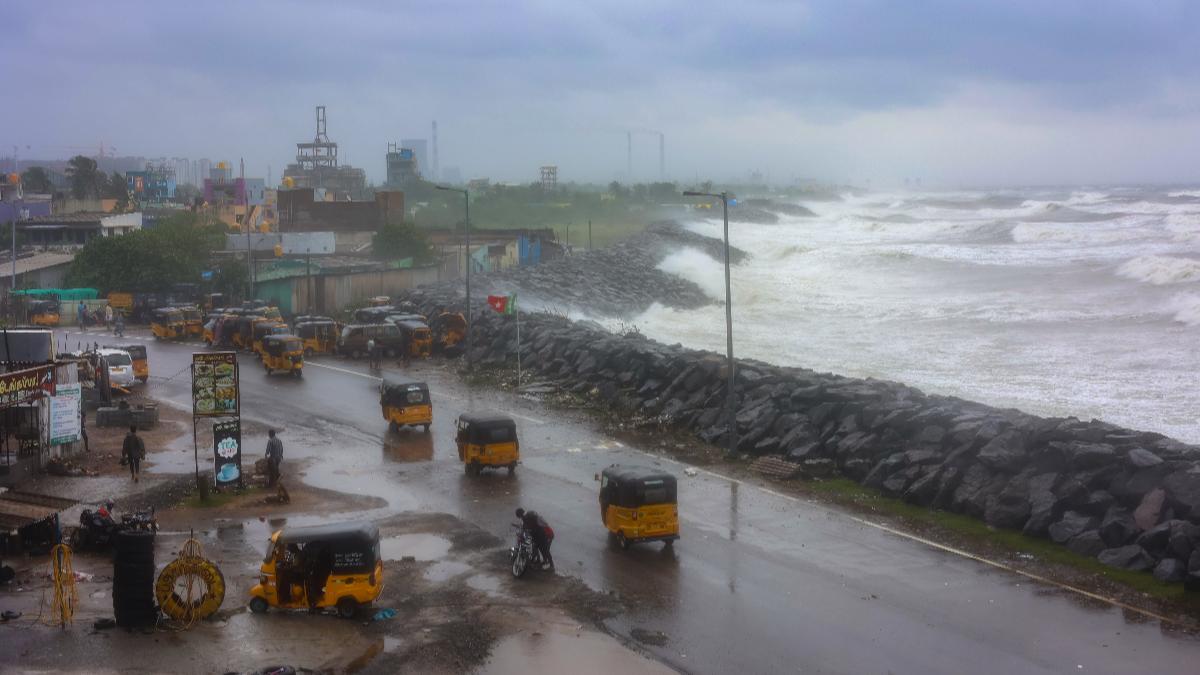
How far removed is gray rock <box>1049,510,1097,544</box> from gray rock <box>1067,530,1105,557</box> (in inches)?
4.6

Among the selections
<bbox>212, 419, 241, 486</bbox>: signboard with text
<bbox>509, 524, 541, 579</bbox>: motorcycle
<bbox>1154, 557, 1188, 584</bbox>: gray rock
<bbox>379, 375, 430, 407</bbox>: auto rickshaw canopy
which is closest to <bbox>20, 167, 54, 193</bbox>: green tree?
<bbox>379, 375, 430, 407</bbox>: auto rickshaw canopy

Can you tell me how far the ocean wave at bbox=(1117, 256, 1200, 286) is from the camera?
55.9 m

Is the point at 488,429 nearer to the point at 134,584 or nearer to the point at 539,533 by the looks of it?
the point at 539,533

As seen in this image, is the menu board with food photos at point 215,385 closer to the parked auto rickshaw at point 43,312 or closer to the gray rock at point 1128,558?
the gray rock at point 1128,558

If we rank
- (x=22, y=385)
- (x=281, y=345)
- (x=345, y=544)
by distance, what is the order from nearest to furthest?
(x=345, y=544) → (x=22, y=385) → (x=281, y=345)

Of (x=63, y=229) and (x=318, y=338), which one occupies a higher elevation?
(x=63, y=229)

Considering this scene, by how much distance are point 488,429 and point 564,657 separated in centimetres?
974

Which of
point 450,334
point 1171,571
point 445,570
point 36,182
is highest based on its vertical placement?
point 36,182

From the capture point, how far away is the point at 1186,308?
152 feet

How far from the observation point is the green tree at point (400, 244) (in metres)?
69.9

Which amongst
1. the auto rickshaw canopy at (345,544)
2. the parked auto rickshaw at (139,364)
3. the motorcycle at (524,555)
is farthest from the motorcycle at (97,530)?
the parked auto rickshaw at (139,364)

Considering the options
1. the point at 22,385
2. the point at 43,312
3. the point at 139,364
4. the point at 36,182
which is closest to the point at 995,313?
the point at 139,364

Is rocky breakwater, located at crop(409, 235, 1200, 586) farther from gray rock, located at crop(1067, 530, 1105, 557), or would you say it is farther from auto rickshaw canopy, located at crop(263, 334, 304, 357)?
auto rickshaw canopy, located at crop(263, 334, 304, 357)

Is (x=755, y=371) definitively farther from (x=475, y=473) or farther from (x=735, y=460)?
(x=475, y=473)
